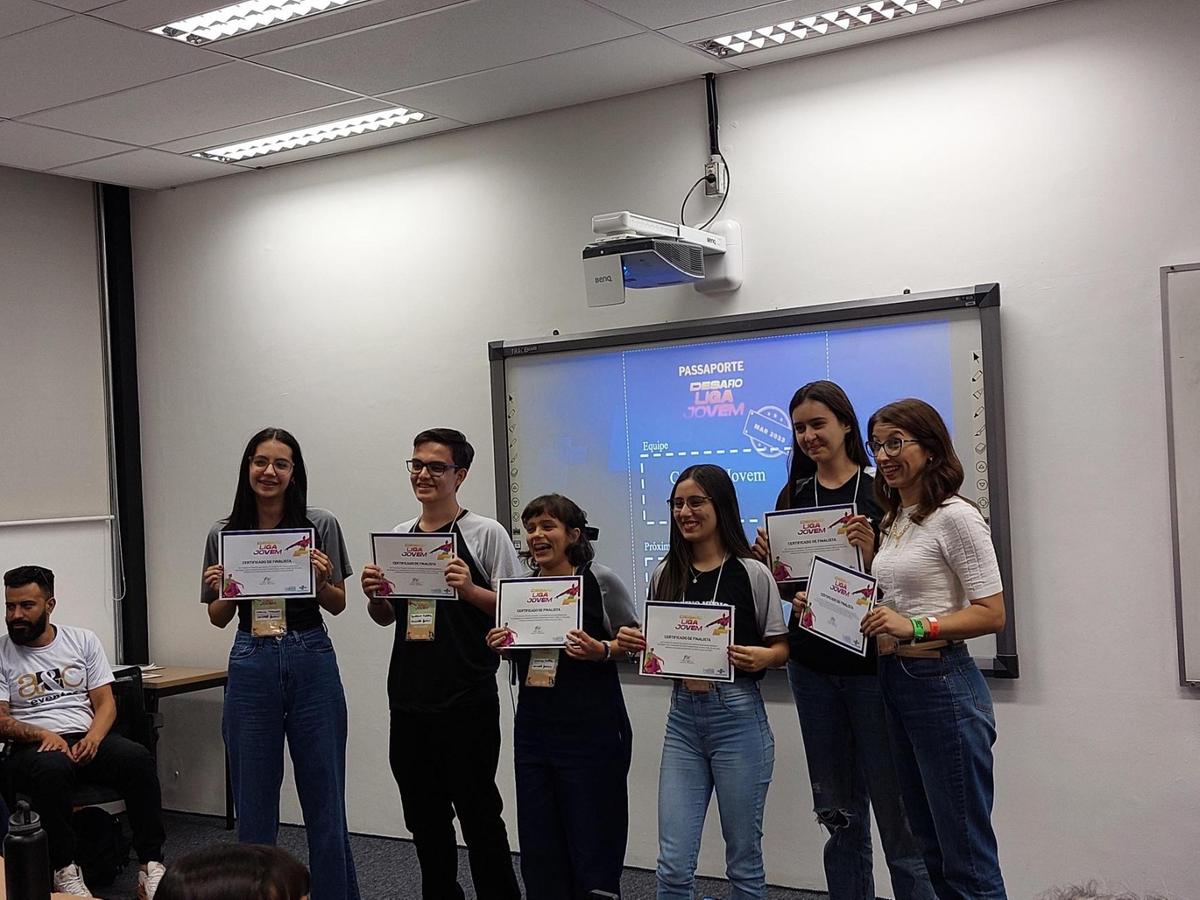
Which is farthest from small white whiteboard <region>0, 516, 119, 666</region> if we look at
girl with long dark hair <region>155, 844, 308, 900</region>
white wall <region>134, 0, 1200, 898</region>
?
girl with long dark hair <region>155, 844, 308, 900</region>

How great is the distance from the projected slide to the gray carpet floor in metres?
1.10

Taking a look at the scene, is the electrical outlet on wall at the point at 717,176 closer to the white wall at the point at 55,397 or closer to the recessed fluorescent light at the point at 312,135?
the recessed fluorescent light at the point at 312,135

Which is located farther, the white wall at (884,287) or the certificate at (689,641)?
the white wall at (884,287)

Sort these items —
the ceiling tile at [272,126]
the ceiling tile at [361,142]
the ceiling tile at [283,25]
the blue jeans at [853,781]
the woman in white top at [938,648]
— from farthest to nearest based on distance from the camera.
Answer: the ceiling tile at [361,142]
the ceiling tile at [272,126]
the ceiling tile at [283,25]
the blue jeans at [853,781]
the woman in white top at [938,648]

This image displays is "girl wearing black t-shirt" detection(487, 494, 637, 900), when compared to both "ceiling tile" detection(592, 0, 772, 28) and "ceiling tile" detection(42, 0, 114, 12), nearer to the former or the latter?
"ceiling tile" detection(592, 0, 772, 28)

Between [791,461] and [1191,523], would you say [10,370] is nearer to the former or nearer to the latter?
[791,461]

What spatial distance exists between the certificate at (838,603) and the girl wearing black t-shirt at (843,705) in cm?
12

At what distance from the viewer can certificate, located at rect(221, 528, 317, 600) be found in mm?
3705

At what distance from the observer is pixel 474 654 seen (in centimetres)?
367

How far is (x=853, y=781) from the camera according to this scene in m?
3.40

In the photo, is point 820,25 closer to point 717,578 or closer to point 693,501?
point 693,501

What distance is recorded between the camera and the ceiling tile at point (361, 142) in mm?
4973

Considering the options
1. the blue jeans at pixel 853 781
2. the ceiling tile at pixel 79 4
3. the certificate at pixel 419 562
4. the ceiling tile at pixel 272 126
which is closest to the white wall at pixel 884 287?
the ceiling tile at pixel 272 126

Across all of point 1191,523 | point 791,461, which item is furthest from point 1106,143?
point 791,461
